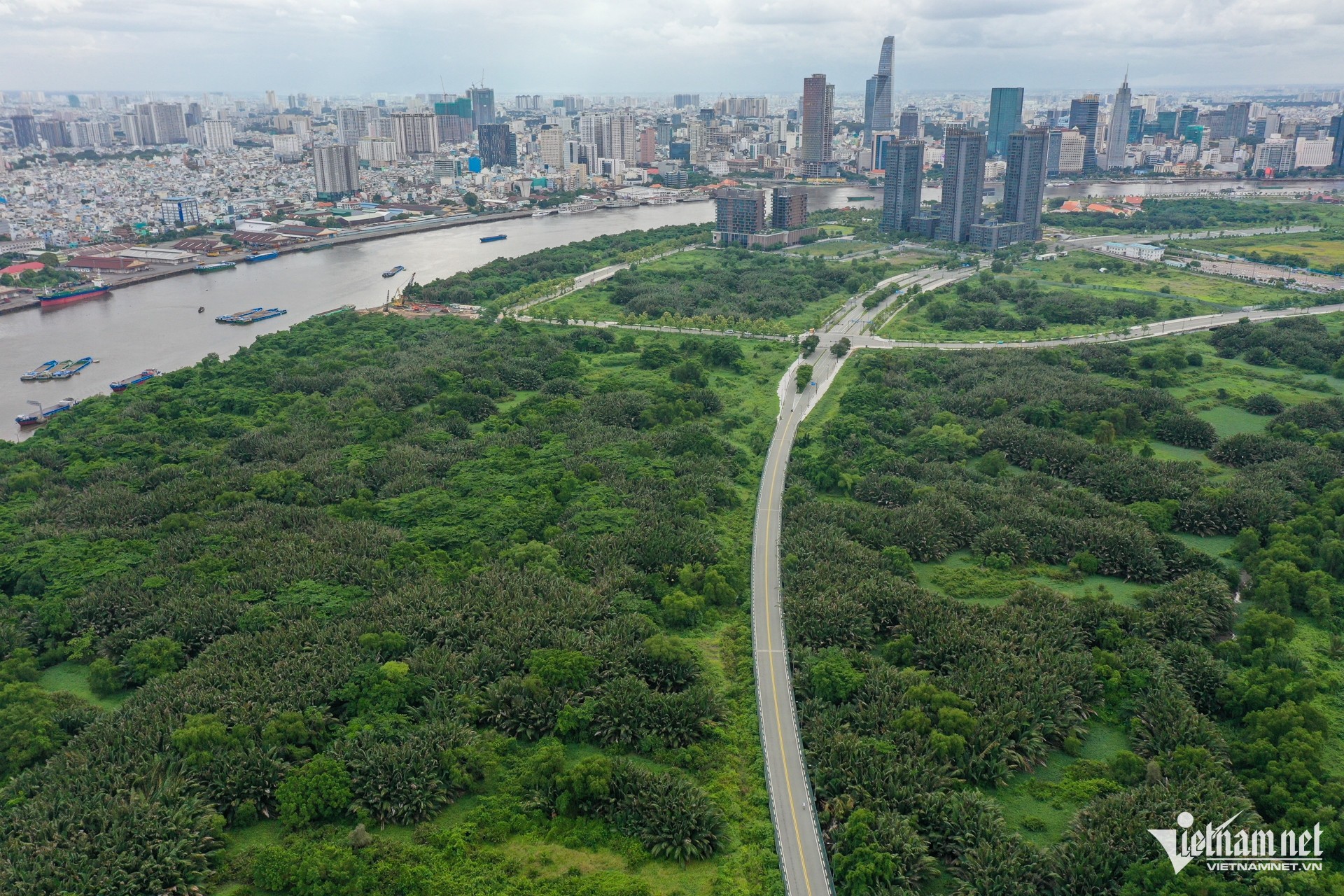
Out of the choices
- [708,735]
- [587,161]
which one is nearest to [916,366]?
[708,735]

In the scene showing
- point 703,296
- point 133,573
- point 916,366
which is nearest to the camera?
point 133,573

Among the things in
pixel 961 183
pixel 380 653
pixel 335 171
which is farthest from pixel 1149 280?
pixel 335 171

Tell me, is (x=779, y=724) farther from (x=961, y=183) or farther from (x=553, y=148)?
(x=553, y=148)

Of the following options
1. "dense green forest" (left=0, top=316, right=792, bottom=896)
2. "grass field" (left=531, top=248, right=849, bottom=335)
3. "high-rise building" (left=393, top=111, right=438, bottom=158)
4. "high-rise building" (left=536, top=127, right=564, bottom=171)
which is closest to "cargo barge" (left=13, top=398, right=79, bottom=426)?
"dense green forest" (left=0, top=316, right=792, bottom=896)

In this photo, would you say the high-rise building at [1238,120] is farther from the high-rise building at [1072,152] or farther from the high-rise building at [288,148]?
the high-rise building at [288,148]

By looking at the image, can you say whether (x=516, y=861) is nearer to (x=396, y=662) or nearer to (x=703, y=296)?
(x=396, y=662)

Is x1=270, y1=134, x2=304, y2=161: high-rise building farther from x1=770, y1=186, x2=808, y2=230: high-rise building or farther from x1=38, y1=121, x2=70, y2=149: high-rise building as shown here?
x1=770, y1=186, x2=808, y2=230: high-rise building
